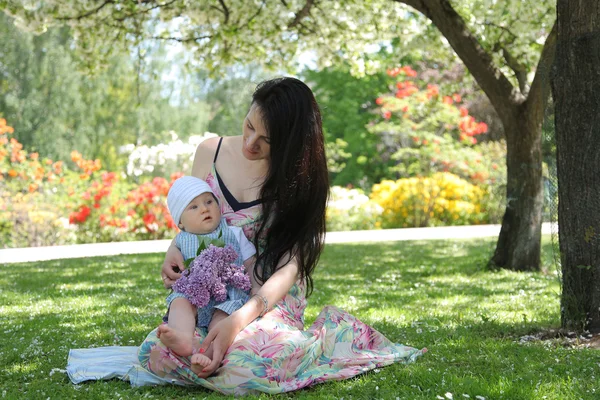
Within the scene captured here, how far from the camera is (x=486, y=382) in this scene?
3203 millimetres

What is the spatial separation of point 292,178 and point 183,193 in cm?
55

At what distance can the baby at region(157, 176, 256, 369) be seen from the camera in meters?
3.31

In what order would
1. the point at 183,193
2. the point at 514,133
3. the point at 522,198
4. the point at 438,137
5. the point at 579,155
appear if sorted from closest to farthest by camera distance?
the point at 183,193, the point at 579,155, the point at 514,133, the point at 522,198, the point at 438,137

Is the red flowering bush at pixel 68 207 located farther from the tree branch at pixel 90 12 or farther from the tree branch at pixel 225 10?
the tree branch at pixel 225 10

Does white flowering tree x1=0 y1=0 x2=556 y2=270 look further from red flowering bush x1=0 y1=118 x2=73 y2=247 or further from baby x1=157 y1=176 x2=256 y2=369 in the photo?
red flowering bush x1=0 y1=118 x2=73 y2=247

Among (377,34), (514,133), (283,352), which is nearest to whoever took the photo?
(283,352)

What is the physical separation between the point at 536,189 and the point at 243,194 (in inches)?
185

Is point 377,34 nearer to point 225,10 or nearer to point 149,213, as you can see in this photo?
point 225,10

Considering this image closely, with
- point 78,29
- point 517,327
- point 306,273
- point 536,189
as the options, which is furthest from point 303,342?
point 78,29

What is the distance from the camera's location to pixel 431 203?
15125 millimetres

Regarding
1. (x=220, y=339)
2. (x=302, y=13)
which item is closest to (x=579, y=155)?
(x=220, y=339)

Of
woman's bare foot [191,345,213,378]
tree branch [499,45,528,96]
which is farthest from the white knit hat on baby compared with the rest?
tree branch [499,45,528,96]

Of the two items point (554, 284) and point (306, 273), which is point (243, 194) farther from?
point (554, 284)

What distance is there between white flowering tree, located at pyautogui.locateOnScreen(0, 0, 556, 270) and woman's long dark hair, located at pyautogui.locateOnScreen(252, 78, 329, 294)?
11.7ft
